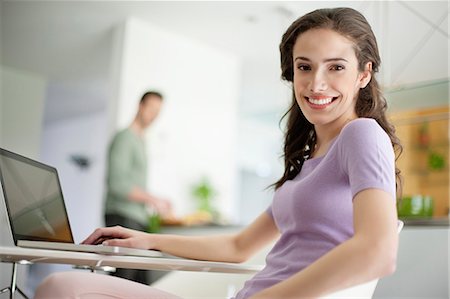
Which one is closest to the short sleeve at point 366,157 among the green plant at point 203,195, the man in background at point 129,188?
the man in background at point 129,188

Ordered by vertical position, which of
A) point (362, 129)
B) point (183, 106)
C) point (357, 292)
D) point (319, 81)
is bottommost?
point (357, 292)

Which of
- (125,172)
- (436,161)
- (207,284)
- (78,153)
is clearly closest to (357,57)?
(207,284)

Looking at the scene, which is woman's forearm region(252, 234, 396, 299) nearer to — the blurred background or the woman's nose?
the woman's nose

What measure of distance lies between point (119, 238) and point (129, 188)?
271 centimetres

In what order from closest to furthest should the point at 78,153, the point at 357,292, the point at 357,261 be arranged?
the point at 357,261 → the point at 357,292 → the point at 78,153

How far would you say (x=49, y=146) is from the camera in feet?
28.4

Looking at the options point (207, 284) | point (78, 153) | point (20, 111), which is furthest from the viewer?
point (78, 153)

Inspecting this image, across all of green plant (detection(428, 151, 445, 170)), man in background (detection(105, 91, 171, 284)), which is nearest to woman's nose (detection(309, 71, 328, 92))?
man in background (detection(105, 91, 171, 284))

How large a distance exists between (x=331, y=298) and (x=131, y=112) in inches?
162

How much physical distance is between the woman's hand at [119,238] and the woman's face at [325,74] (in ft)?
1.51

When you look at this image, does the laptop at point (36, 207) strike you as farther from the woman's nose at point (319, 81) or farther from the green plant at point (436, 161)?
the green plant at point (436, 161)

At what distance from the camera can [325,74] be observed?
3.71ft

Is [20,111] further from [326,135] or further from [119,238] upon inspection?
[326,135]

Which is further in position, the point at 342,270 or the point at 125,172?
the point at 125,172
